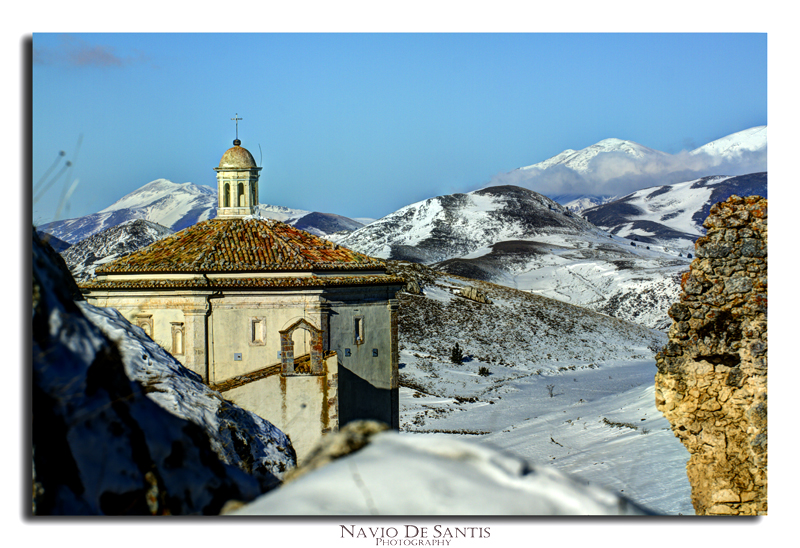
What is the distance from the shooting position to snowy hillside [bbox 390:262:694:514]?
18.5 meters

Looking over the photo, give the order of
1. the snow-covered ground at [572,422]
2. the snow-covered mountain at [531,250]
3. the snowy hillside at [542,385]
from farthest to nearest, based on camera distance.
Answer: the snow-covered mountain at [531,250], the snowy hillside at [542,385], the snow-covered ground at [572,422]

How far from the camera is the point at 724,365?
9156 millimetres

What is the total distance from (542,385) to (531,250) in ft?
216

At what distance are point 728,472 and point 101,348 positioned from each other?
738cm

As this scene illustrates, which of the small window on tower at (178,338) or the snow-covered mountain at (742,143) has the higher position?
the snow-covered mountain at (742,143)

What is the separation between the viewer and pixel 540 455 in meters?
21.6

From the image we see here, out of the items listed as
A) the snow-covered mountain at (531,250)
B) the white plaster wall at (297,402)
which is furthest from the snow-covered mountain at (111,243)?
the snow-covered mountain at (531,250)

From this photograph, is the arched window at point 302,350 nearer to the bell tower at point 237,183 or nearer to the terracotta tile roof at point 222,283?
the terracotta tile roof at point 222,283

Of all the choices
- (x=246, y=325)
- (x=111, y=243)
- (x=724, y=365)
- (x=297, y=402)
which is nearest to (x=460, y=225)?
(x=111, y=243)

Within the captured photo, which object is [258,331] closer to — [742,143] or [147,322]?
[147,322]

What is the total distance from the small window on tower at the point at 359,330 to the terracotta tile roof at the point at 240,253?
147 centimetres

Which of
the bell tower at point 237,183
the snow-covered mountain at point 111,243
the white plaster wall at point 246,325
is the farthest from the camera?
the snow-covered mountain at point 111,243

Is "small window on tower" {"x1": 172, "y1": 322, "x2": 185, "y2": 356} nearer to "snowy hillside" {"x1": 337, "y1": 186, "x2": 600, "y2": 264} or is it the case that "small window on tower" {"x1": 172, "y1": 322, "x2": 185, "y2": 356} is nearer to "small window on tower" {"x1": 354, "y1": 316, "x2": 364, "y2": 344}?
"small window on tower" {"x1": 354, "y1": 316, "x2": 364, "y2": 344}

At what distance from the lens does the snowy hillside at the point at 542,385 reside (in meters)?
18.5
